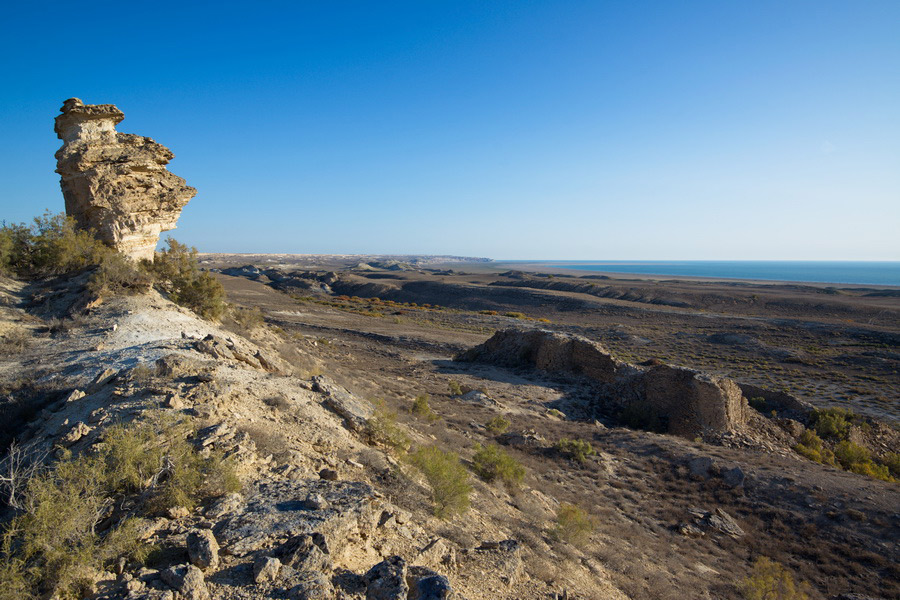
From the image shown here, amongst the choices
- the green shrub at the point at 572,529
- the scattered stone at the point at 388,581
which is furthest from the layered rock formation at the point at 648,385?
the scattered stone at the point at 388,581

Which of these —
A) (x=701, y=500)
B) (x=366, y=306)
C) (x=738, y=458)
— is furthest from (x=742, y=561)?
(x=366, y=306)

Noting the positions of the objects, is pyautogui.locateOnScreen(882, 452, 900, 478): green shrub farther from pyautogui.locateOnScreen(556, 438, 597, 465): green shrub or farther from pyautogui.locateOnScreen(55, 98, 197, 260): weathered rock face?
pyautogui.locateOnScreen(55, 98, 197, 260): weathered rock face

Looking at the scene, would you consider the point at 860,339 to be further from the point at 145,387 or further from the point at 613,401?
the point at 145,387

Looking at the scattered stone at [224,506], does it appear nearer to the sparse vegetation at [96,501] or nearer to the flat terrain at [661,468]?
the sparse vegetation at [96,501]

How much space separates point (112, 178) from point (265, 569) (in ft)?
52.1

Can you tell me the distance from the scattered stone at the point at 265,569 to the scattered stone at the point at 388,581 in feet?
2.76

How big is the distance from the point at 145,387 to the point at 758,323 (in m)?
54.9

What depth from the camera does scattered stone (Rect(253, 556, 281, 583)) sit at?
3586 mm

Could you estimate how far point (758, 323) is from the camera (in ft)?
149

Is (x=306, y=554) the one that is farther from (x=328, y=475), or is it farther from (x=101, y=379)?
(x=101, y=379)

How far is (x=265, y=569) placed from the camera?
3.62 metres

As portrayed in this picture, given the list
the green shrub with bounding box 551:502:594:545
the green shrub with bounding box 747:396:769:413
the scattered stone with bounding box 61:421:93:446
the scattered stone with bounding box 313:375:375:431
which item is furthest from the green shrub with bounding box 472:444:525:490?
the green shrub with bounding box 747:396:769:413

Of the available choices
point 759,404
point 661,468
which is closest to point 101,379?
point 661,468

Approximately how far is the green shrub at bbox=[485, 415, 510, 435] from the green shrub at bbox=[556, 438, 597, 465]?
1.67 meters
